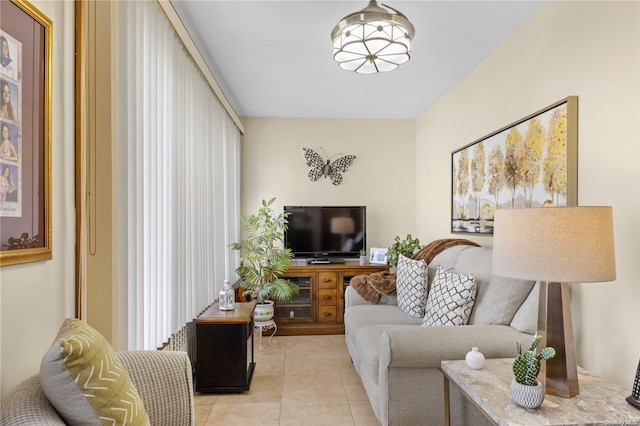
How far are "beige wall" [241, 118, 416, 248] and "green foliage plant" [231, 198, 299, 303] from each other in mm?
319

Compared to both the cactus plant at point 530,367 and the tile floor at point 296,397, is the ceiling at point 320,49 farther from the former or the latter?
the tile floor at point 296,397

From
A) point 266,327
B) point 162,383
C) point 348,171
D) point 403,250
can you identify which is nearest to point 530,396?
point 162,383

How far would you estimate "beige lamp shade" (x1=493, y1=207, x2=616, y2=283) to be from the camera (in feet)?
4.39

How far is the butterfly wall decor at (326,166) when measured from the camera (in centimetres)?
462

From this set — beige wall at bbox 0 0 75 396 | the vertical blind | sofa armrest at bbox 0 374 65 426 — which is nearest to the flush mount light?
the vertical blind

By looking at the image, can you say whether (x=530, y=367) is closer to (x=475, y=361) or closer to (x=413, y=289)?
(x=475, y=361)

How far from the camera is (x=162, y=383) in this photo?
137cm

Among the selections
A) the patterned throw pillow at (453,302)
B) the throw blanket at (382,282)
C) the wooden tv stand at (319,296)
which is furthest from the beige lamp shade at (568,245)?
the wooden tv stand at (319,296)

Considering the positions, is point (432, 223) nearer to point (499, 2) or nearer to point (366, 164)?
point (366, 164)

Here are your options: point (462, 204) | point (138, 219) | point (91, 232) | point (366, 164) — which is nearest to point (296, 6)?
point (138, 219)

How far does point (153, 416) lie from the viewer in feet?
4.38

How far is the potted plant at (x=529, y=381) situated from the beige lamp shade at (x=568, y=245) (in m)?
0.29

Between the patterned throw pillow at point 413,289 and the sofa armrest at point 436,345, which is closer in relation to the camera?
the sofa armrest at point 436,345

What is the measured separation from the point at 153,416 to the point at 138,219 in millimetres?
917
